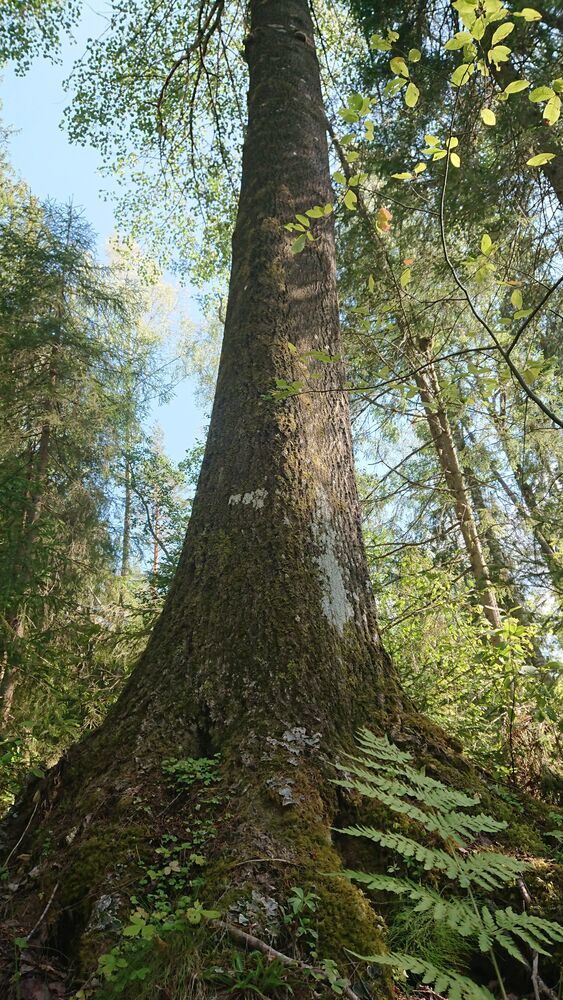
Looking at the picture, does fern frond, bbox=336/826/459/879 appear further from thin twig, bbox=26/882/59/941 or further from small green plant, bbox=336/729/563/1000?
thin twig, bbox=26/882/59/941

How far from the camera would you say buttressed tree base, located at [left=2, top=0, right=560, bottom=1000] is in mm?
1497

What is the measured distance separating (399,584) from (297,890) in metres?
4.09

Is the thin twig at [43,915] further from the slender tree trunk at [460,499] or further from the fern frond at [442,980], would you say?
the slender tree trunk at [460,499]

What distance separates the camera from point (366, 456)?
10648 millimetres

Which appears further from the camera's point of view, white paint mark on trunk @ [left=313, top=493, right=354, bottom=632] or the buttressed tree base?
white paint mark on trunk @ [left=313, top=493, right=354, bottom=632]

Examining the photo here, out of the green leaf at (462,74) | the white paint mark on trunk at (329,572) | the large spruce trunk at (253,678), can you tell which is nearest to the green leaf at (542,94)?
the green leaf at (462,74)

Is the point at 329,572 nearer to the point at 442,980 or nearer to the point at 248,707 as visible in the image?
the point at 248,707

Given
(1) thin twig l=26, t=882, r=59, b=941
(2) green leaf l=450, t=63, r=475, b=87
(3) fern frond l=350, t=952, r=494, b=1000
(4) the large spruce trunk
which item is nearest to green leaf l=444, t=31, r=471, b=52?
(2) green leaf l=450, t=63, r=475, b=87

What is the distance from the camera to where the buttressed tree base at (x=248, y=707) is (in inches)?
58.9

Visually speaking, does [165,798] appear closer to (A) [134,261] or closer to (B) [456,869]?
(B) [456,869]

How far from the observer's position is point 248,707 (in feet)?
6.49

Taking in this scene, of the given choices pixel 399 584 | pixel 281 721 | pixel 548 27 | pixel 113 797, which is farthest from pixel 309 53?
pixel 113 797

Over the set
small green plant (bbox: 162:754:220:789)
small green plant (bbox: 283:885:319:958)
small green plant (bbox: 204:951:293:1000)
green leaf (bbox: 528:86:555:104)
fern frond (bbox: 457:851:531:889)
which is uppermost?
green leaf (bbox: 528:86:555:104)

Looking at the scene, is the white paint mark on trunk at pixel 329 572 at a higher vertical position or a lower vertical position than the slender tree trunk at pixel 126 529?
lower
